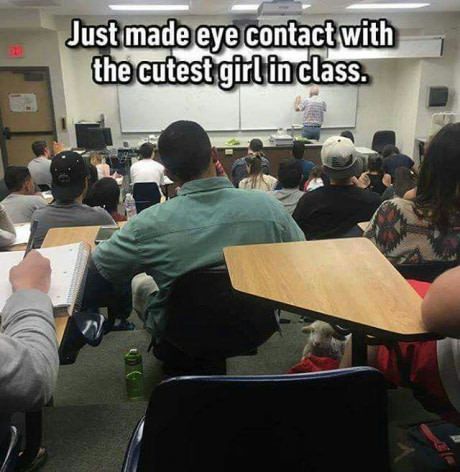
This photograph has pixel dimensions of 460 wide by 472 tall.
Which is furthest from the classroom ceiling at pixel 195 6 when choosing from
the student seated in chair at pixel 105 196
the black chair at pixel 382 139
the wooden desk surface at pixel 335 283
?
the wooden desk surface at pixel 335 283

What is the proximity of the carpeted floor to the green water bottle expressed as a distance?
4 centimetres

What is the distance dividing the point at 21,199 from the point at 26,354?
2840 mm

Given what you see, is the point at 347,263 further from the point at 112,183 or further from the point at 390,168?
the point at 390,168

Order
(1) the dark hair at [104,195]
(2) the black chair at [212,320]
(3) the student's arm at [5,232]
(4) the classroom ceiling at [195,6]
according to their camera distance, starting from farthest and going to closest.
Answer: (4) the classroom ceiling at [195,6] → (1) the dark hair at [104,195] → (3) the student's arm at [5,232] → (2) the black chair at [212,320]

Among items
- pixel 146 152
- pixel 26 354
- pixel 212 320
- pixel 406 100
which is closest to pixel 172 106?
pixel 146 152

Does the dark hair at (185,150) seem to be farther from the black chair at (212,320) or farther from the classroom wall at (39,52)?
the classroom wall at (39,52)

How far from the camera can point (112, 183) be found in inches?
138

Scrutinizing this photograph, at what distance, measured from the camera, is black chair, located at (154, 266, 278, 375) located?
1.38 metres

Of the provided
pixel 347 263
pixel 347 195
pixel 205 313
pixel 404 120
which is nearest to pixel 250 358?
pixel 347 195

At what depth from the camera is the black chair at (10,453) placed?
980 millimetres

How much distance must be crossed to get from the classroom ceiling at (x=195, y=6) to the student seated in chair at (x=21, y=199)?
3.31 metres

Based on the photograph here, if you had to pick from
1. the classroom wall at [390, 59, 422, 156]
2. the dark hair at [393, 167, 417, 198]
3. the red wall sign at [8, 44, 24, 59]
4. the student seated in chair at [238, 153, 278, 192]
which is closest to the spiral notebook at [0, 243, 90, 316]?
the dark hair at [393, 167, 417, 198]

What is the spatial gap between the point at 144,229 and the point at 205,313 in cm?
33

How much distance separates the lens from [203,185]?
5.31 feet
